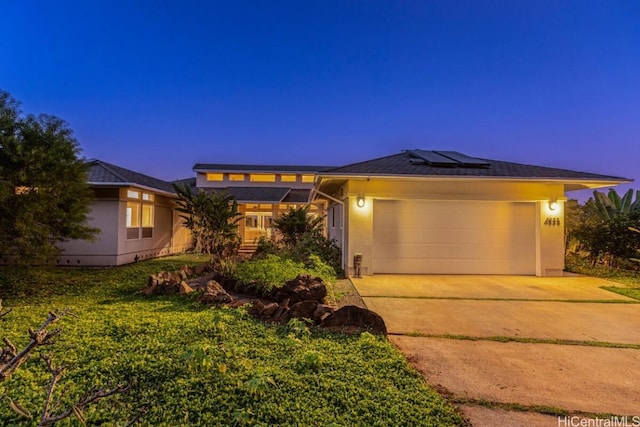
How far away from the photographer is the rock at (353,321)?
477 cm

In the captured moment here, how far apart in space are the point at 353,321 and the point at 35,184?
276 inches

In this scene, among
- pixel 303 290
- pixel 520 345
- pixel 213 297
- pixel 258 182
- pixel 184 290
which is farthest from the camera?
pixel 258 182

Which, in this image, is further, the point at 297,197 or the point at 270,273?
the point at 297,197

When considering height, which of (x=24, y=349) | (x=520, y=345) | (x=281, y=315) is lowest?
(x=520, y=345)

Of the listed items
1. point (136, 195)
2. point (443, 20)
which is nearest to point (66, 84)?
point (136, 195)

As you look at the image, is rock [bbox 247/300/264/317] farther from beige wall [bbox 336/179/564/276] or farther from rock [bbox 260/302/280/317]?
beige wall [bbox 336/179/564/276]

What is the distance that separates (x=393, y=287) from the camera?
27.0 ft

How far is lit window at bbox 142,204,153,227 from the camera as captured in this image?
1355 cm

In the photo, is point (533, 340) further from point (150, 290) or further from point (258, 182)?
point (258, 182)

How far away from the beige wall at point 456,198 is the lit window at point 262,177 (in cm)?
1643

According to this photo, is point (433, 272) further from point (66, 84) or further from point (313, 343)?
point (66, 84)

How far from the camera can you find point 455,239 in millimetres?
10375

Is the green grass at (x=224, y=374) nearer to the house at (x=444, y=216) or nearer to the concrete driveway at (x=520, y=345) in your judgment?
the concrete driveway at (x=520, y=345)

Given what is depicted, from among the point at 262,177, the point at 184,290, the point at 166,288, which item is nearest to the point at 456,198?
the point at 184,290
